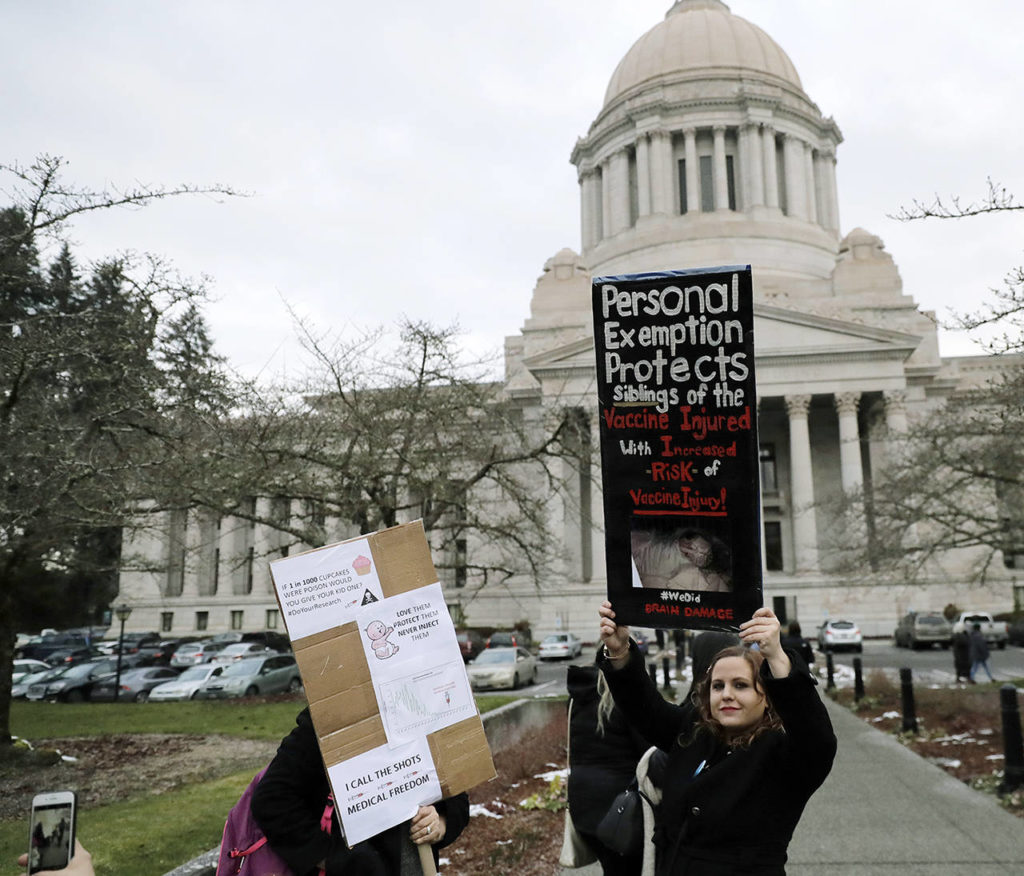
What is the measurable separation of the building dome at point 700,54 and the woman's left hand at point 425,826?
6961 cm

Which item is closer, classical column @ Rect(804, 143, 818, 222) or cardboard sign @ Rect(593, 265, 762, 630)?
cardboard sign @ Rect(593, 265, 762, 630)

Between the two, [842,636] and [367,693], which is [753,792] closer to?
[367,693]

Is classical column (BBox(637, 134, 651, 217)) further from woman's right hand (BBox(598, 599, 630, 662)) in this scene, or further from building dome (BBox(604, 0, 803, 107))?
woman's right hand (BBox(598, 599, 630, 662))

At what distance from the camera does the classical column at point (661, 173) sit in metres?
62.9

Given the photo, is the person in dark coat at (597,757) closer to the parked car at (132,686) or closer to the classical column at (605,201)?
the parked car at (132,686)

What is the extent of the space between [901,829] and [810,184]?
65.2m

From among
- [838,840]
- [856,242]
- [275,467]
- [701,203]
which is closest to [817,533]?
[856,242]

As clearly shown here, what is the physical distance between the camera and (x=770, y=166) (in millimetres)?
63562

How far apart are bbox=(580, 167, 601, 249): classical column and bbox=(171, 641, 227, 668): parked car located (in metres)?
42.7

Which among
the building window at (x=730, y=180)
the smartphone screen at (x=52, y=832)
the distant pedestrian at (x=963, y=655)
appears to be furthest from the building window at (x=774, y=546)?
the smartphone screen at (x=52, y=832)

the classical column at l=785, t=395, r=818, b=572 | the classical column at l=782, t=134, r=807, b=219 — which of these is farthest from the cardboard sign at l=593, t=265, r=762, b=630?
the classical column at l=782, t=134, r=807, b=219

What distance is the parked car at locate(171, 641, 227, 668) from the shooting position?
1462 inches

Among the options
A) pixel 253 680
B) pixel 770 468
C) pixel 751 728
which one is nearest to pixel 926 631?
pixel 770 468

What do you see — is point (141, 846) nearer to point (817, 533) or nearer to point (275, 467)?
point (275, 467)
